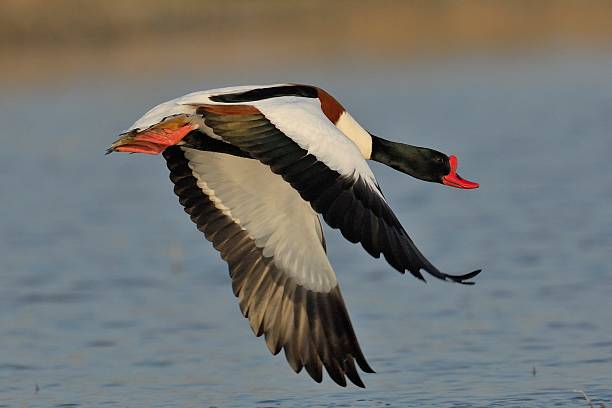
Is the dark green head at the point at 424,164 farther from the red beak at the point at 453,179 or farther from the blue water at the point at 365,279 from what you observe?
the blue water at the point at 365,279

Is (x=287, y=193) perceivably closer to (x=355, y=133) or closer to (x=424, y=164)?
(x=355, y=133)

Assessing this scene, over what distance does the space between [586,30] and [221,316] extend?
54.8 feet

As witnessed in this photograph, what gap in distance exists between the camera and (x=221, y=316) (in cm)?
866

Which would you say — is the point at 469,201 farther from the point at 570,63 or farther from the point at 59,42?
the point at 59,42

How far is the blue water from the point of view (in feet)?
23.4

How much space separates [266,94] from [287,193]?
1.86ft

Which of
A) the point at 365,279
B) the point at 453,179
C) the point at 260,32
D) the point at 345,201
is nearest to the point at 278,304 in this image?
the point at 345,201

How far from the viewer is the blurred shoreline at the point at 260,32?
2156 centimetres

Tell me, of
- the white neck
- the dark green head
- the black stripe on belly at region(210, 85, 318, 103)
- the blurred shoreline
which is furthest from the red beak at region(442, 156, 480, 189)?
the blurred shoreline

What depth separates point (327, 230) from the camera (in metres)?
A: 11.1

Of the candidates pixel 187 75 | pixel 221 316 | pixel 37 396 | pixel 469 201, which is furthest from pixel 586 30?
pixel 37 396

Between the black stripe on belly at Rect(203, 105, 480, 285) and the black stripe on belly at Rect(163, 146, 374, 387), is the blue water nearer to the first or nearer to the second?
the black stripe on belly at Rect(163, 146, 374, 387)

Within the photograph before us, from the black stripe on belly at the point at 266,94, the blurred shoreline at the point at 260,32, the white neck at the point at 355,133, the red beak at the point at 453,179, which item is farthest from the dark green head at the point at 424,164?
the blurred shoreline at the point at 260,32

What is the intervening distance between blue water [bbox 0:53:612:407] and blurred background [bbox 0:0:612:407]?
24 mm
